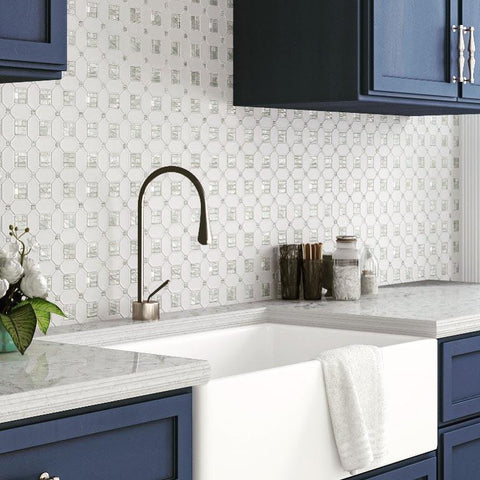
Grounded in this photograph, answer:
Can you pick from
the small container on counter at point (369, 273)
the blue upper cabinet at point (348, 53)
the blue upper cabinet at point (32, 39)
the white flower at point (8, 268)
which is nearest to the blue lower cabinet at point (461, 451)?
the small container on counter at point (369, 273)

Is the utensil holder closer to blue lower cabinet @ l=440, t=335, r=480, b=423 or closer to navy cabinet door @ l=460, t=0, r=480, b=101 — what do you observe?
blue lower cabinet @ l=440, t=335, r=480, b=423

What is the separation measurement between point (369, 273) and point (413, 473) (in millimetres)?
908

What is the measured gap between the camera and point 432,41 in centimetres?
325

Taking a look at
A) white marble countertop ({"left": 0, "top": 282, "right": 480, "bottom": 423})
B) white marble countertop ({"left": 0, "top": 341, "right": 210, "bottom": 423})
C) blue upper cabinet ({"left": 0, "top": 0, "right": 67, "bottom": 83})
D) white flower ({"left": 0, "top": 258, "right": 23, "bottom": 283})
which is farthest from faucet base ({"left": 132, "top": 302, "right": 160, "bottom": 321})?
blue upper cabinet ({"left": 0, "top": 0, "right": 67, "bottom": 83})

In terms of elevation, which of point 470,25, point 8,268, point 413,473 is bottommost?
point 413,473

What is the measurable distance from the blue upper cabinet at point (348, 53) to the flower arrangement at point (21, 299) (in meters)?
1.21

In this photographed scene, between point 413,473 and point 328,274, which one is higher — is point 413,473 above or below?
below

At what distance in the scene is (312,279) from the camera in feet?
10.9

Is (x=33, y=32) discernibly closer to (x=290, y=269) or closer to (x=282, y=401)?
(x=282, y=401)

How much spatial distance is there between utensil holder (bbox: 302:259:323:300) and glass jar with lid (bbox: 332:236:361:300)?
5 cm

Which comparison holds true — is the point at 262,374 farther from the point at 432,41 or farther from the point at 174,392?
the point at 432,41

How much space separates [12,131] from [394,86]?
119 centimetres

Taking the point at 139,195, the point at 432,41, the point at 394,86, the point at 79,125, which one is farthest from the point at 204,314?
the point at 432,41

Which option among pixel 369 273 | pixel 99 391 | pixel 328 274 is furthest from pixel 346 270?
pixel 99 391
